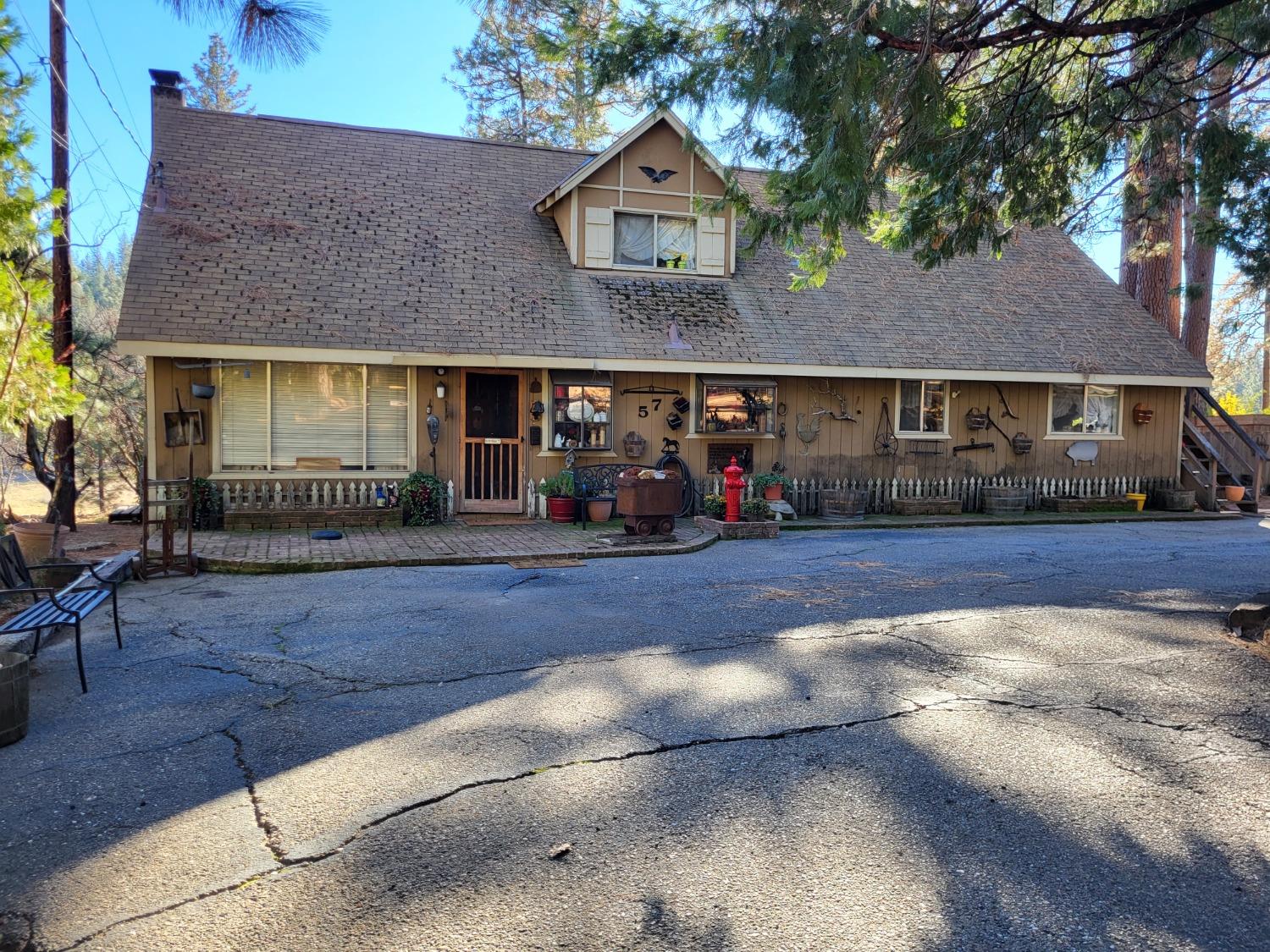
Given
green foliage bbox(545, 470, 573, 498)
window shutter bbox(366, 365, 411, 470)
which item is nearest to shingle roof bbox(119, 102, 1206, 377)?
window shutter bbox(366, 365, 411, 470)

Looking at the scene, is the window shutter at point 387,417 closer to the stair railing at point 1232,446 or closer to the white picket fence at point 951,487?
the white picket fence at point 951,487

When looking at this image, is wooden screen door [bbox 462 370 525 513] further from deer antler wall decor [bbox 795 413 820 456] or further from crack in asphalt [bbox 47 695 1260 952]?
crack in asphalt [bbox 47 695 1260 952]

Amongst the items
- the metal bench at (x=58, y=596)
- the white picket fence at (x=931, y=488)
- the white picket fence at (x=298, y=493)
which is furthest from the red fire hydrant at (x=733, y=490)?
the metal bench at (x=58, y=596)

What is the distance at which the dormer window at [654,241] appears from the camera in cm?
1563

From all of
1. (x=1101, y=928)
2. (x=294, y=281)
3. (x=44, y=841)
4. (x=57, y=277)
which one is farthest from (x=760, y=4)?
(x=57, y=277)

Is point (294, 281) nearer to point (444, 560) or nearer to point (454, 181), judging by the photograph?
point (454, 181)

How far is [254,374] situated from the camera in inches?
498

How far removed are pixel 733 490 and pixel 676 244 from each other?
6075 millimetres

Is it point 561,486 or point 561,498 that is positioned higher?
point 561,486

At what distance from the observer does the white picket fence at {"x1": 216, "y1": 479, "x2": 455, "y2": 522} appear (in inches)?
484

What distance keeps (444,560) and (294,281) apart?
6.16m

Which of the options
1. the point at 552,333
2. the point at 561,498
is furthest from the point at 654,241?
the point at 561,498

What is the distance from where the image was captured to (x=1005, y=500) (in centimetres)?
1553

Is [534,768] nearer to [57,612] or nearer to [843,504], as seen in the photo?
[57,612]
